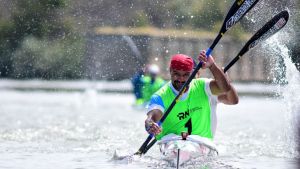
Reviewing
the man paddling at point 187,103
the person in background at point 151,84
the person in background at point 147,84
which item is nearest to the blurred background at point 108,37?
the person in background at point 147,84

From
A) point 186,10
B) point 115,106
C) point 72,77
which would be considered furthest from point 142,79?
point 72,77

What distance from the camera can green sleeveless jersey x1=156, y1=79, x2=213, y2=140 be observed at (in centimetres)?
1017

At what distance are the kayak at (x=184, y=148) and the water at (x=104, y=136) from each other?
14 cm

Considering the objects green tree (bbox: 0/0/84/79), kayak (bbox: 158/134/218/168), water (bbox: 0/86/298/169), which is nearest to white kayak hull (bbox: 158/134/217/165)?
kayak (bbox: 158/134/218/168)

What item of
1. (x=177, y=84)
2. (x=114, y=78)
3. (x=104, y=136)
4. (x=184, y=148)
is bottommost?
(x=184, y=148)

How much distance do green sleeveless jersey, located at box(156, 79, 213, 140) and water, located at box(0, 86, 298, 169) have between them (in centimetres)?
41

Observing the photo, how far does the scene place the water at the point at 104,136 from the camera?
10.9m

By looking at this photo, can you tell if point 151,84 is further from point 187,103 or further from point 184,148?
point 184,148

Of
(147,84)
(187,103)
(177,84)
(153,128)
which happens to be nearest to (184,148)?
(153,128)

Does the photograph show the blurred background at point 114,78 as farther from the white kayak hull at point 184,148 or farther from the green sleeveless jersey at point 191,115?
the green sleeveless jersey at point 191,115

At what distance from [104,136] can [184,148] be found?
5.51m

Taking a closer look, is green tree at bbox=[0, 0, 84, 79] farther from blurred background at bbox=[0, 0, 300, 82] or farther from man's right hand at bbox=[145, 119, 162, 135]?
man's right hand at bbox=[145, 119, 162, 135]

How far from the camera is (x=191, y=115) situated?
33.4 feet

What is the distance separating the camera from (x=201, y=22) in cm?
3738
